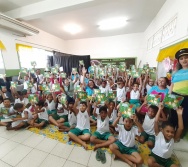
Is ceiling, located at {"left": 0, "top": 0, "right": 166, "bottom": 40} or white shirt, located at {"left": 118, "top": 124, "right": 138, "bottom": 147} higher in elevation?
ceiling, located at {"left": 0, "top": 0, "right": 166, "bottom": 40}

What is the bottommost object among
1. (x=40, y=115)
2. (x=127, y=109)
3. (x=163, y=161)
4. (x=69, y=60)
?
(x=163, y=161)

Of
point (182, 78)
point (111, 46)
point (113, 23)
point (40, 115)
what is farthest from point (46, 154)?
point (111, 46)

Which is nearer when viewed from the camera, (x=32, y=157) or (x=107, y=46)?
(x=32, y=157)

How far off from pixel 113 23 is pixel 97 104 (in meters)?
4.55

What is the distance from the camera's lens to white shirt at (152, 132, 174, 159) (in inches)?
56.3

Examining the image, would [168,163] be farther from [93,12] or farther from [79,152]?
[93,12]

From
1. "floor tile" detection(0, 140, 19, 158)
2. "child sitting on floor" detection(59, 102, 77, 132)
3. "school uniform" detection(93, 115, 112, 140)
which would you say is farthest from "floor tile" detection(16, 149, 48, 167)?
"school uniform" detection(93, 115, 112, 140)

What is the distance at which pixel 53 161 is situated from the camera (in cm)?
167

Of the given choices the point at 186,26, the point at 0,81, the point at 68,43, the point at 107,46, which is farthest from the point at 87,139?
the point at 68,43

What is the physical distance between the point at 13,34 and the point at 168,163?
602cm

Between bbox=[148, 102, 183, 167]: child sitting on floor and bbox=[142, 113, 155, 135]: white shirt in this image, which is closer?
bbox=[148, 102, 183, 167]: child sitting on floor

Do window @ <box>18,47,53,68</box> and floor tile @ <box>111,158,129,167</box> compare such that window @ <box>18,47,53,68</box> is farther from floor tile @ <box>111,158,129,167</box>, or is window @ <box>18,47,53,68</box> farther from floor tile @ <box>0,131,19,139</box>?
floor tile @ <box>111,158,129,167</box>

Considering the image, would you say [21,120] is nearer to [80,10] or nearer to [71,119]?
[71,119]

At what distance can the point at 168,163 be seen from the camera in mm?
1460
